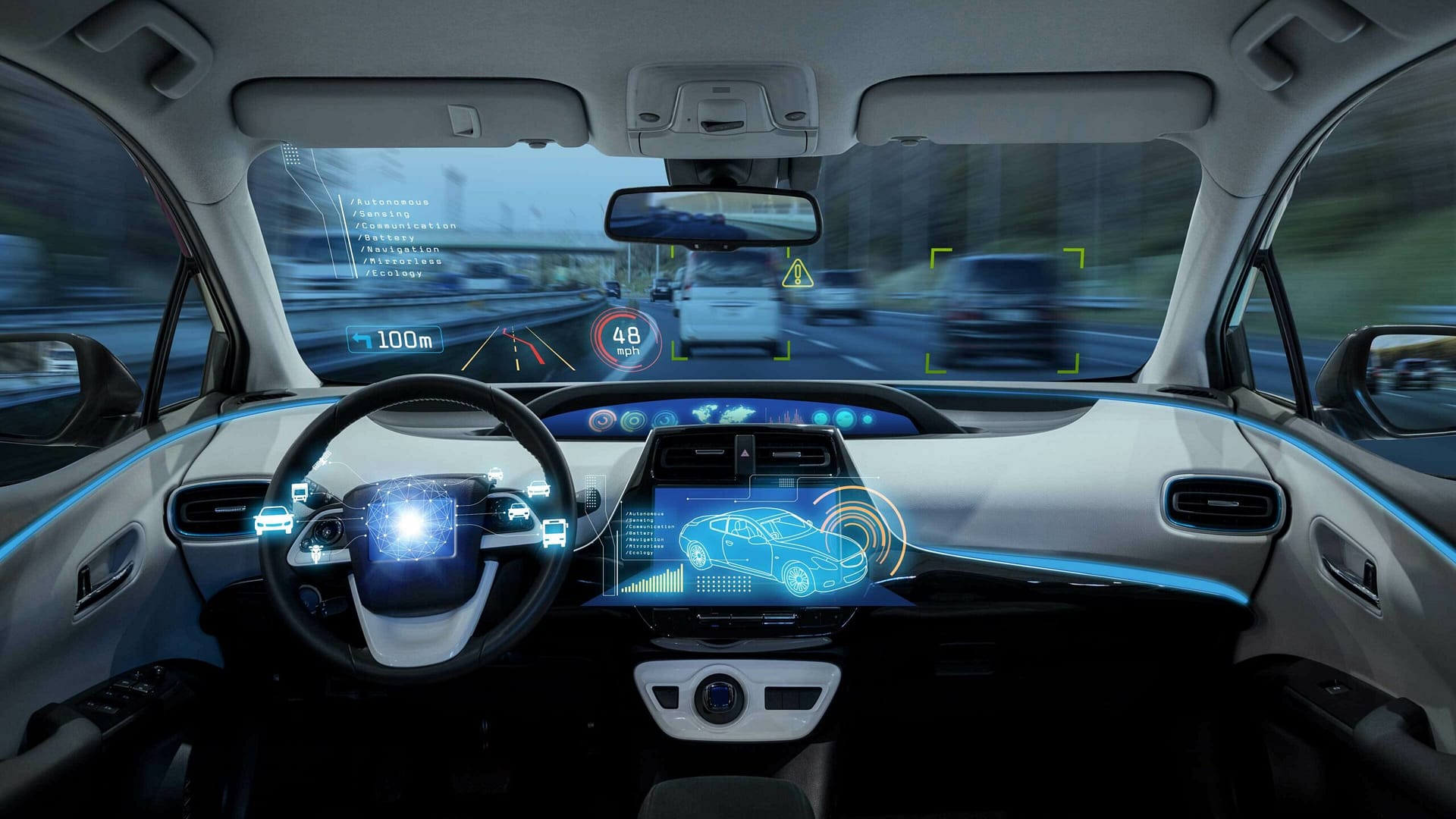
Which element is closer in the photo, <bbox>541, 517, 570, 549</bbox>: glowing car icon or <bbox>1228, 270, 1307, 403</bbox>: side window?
<bbox>541, 517, 570, 549</bbox>: glowing car icon

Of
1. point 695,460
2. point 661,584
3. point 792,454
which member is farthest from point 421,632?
point 792,454

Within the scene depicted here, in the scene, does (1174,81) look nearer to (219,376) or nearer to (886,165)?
(886,165)

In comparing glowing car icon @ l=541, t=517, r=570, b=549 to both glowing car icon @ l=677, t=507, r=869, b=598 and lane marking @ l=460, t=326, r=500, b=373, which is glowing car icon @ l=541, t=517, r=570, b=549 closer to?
glowing car icon @ l=677, t=507, r=869, b=598

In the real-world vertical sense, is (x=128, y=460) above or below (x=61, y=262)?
below

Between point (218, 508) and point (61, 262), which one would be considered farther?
point (218, 508)

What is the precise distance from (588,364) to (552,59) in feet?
3.91

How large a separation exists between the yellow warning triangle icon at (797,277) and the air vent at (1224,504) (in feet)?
5.29

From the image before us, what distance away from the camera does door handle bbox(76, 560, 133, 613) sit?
7.57ft

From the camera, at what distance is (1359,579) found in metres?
2.35

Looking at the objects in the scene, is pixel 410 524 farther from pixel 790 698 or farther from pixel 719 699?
pixel 790 698

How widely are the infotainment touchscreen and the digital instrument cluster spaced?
0.36m

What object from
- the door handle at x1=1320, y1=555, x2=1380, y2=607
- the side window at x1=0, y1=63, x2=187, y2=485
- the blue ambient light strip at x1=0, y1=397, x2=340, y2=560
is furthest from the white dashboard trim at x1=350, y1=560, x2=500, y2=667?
the door handle at x1=1320, y1=555, x2=1380, y2=607

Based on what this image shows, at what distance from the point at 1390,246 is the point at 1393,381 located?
0.41 metres

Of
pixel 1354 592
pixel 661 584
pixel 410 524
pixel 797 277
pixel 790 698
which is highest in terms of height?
pixel 797 277
